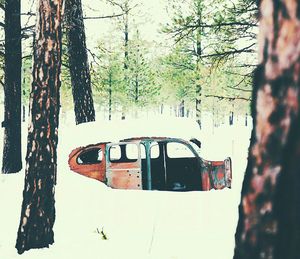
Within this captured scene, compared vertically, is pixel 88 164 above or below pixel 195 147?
below

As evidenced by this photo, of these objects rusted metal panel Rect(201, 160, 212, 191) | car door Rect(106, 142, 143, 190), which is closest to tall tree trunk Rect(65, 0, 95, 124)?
car door Rect(106, 142, 143, 190)

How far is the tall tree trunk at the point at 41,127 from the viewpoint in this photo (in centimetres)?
579

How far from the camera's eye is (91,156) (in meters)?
9.04

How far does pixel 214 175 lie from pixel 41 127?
4.35m

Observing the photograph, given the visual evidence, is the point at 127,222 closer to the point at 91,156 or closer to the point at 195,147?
the point at 91,156

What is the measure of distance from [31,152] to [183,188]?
4273 mm

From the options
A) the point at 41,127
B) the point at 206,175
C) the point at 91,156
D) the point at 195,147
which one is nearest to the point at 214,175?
the point at 206,175

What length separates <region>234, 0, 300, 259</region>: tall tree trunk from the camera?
1.43m

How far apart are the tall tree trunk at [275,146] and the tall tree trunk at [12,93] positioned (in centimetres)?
1107

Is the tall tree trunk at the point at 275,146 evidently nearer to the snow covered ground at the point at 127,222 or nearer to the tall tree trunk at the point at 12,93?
the snow covered ground at the point at 127,222

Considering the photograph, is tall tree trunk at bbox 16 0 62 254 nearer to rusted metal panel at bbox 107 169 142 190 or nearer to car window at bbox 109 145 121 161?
rusted metal panel at bbox 107 169 142 190

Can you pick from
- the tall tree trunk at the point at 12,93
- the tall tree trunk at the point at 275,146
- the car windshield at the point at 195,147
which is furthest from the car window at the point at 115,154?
the tall tree trunk at the point at 275,146

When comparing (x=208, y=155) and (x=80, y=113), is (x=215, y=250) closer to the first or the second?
(x=208, y=155)

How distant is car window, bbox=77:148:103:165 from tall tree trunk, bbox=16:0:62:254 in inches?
110
